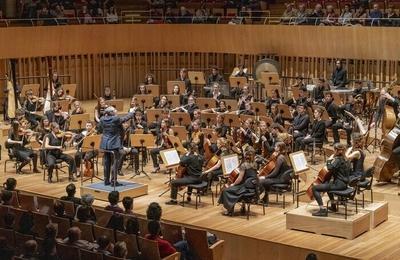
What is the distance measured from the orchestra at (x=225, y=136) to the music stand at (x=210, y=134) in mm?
18

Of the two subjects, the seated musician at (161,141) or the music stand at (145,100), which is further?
the music stand at (145,100)

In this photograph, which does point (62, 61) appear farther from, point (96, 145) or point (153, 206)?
point (153, 206)

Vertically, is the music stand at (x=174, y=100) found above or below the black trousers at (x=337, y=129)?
above

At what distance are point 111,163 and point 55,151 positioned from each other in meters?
1.49

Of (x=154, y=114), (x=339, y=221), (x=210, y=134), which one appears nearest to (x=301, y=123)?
(x=210, y=134)

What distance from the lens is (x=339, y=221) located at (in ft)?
37.5

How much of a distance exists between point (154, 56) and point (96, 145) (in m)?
10.9

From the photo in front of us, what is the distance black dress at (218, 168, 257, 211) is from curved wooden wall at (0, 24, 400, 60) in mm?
9067

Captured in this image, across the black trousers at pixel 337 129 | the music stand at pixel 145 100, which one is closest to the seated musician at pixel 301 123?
the black trousers at pixel 337 129

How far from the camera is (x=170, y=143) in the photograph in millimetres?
14539

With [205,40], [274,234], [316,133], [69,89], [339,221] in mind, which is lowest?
[274,234]

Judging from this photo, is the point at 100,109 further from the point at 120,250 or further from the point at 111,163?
the point at 120,250

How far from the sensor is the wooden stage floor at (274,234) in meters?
10.8

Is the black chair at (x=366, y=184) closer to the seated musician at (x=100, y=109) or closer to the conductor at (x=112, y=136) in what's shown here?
the conductor at (x=112, y=136)
